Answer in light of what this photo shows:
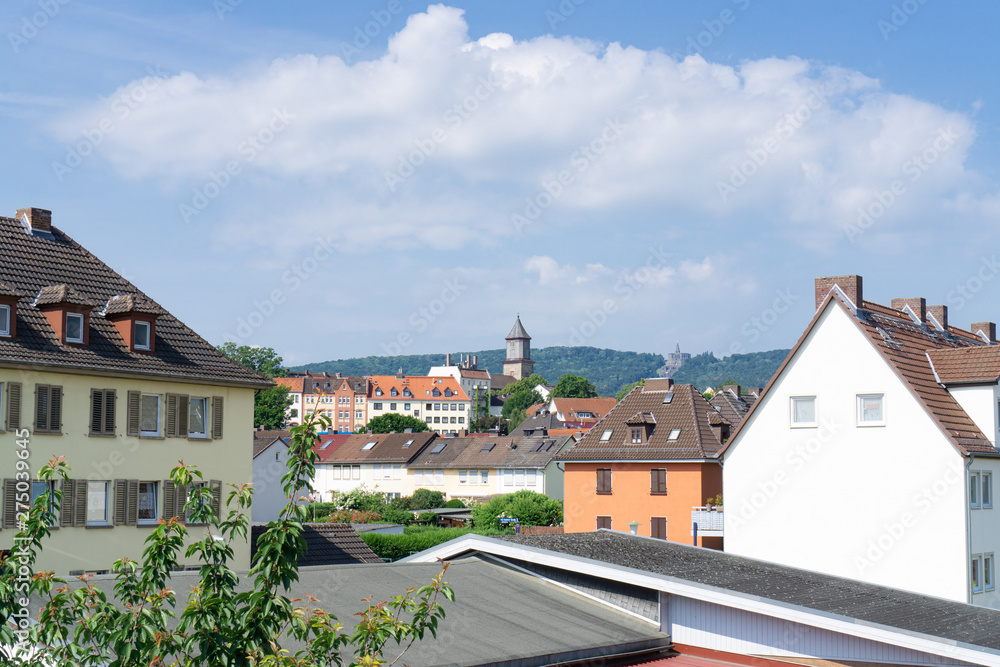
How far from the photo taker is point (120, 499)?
27.7 metres

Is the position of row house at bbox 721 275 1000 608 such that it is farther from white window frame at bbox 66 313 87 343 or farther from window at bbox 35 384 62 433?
window at bbox 35 384 62 433

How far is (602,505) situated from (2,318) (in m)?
33.4

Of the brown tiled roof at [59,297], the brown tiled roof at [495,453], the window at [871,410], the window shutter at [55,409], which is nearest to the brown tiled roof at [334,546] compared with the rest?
the window shutter at [55,409]

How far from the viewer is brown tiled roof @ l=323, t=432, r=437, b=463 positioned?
9994 cm

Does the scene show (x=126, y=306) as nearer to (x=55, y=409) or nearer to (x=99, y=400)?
(x=99, y=400)

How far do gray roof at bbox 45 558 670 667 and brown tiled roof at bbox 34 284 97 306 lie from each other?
42.5 ft

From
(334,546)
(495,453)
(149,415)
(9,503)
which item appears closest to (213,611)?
(9,503)

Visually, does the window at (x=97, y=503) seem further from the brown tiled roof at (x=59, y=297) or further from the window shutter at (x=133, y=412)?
the brown tiled roof at (x=59, y=297)

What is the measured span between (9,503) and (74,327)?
5129 millimetres

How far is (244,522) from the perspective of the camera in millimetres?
7406

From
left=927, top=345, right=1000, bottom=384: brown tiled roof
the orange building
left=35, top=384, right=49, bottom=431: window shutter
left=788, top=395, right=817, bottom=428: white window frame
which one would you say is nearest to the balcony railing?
the orange building

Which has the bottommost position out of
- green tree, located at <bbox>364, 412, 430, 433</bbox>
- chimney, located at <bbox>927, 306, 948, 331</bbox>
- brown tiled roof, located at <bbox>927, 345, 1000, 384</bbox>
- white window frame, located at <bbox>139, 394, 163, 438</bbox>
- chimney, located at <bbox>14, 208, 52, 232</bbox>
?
green tree, located at <bbox>364, 412, 430, 433</bbox>

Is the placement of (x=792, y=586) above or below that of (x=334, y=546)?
above

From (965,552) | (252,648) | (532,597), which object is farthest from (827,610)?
(965,552)
